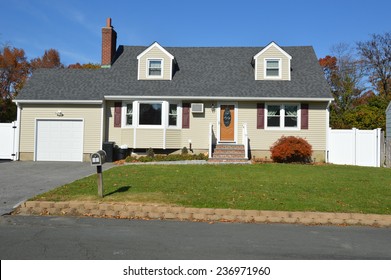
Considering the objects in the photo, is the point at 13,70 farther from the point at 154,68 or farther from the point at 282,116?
the point at 282,116

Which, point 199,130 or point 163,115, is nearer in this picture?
point 163,115

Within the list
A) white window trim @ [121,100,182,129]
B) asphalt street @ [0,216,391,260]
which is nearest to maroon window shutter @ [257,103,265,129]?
white window trim @ [121,100,182,129]

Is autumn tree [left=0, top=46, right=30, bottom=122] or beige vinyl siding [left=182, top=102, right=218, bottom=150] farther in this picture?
autumn tree [left=0, top=46, right=30, bottom=122]

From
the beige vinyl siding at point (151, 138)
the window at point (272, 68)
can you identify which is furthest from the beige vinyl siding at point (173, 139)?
the window at point (272, 68)

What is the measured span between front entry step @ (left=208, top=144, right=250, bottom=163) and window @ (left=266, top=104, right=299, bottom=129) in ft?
7.60

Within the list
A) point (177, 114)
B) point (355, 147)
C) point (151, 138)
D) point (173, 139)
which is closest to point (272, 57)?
point (177, 114)

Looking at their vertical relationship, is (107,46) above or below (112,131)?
above

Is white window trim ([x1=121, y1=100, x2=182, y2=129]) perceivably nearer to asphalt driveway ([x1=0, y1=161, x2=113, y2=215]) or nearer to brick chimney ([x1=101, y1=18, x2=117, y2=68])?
brick chimney ([x1=101, y1=18, x2=117, y2=68])

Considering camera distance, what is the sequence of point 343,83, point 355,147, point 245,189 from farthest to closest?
1. point 343,83
2. point 355,147
3. point 245,189

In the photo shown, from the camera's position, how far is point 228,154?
18.1 metres

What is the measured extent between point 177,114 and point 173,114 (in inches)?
9.0

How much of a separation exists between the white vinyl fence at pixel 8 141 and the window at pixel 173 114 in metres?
8.53

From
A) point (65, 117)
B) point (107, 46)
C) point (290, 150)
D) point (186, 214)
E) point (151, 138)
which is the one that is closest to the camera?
point (186, 214)

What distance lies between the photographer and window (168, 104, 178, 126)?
63.4 feet
